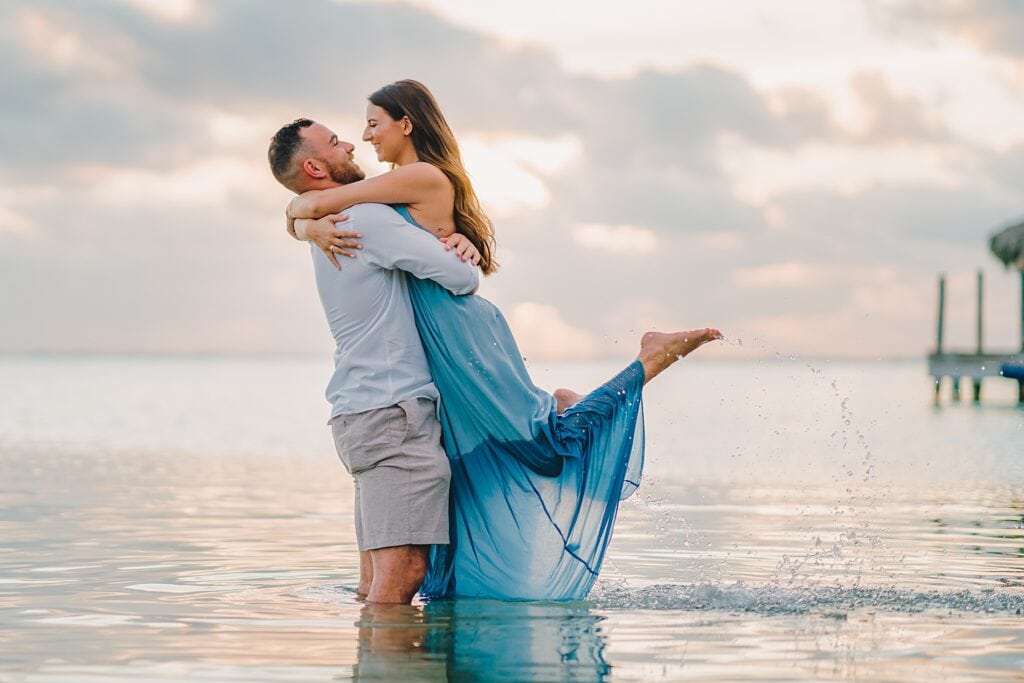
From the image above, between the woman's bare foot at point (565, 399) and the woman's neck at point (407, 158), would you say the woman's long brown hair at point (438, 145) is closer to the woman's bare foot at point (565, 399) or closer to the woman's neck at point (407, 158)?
the woman's neck at point (407, 158)

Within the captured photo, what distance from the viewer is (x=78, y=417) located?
1165 inches

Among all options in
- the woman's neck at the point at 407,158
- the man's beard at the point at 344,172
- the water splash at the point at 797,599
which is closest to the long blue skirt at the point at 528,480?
the water splash at the point at 797,599

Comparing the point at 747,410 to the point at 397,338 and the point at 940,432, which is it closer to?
the point at 940,432

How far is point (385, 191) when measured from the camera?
5.82 metres

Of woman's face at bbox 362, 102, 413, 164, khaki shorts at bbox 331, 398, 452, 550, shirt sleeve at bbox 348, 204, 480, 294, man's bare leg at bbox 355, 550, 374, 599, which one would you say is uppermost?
woman's face at bbox 362, 102, 413, 164

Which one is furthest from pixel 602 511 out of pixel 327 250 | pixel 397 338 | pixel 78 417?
pixel 78 417

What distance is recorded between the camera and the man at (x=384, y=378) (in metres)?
5.78

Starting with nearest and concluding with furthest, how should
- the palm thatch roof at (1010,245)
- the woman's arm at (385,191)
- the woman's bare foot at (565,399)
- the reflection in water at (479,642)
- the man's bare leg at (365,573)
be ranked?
the reflection in water at (479,642)
the woman's arm at (385,191)
the man's bare leg at (365,573)
the woman's bare foot at (565,399)
the palm thatch roof at (1010,245)

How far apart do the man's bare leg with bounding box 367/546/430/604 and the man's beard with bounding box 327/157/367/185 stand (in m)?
1.56

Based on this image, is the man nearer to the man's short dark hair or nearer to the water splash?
the man's short dark hair

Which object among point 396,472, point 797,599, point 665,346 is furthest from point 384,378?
point 797,599

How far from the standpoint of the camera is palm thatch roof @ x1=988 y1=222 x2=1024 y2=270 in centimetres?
3136

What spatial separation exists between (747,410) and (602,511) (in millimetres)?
31844

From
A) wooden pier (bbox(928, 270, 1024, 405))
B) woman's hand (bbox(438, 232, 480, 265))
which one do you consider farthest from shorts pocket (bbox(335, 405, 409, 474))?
wooden pier (bbox(928, 270, 1024, 405))
